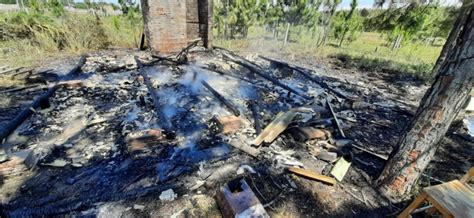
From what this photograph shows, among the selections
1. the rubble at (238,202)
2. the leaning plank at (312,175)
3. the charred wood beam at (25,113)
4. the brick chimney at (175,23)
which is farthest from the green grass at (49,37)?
the leaning plank at (312,175)

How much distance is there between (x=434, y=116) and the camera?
216cm

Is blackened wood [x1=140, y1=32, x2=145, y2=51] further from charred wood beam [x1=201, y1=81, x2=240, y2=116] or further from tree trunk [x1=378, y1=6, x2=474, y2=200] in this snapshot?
tree trunk [x1=378, y1=6, x2=474, y2=200]

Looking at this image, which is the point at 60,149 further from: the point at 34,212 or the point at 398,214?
the point at 398,214

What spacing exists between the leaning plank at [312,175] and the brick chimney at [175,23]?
22.7 ft

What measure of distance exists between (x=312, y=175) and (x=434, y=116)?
137 centimetres

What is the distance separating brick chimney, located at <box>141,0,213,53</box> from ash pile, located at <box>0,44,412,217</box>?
9.19 ft

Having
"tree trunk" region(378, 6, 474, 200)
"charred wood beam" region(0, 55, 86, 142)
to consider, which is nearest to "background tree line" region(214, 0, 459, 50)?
"charred wood beam" region(0, 55, 86, 142)

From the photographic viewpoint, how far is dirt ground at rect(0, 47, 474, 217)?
2.21m

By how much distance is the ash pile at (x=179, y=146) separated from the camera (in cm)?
229

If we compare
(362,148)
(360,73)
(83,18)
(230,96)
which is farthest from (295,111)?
(83,18)

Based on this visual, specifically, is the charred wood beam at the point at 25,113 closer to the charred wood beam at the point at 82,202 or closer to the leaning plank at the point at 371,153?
the charred wood beam at the point at 82,202

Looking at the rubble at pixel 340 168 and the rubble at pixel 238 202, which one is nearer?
the rubble at pixel 238 202

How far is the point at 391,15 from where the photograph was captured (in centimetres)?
750

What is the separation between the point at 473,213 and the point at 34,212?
3.74m
